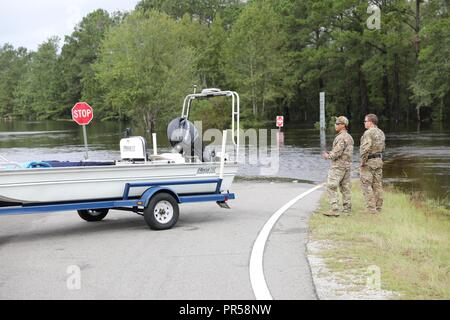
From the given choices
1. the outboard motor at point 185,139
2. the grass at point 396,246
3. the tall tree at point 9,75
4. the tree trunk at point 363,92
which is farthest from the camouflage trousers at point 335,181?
the tall tree at point 9,75

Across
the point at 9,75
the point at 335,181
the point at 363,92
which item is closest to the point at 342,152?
the point at 335,181

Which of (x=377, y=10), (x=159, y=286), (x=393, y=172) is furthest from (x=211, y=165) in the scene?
(x=377, y=10)

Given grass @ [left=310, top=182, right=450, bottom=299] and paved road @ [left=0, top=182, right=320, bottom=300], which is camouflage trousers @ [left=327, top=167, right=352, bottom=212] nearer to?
grass @ [left=310, top=182, right=450, bottom=299]

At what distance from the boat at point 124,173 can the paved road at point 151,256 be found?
702mm

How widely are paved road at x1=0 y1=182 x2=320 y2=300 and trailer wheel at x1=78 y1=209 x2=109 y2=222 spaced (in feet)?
0.47

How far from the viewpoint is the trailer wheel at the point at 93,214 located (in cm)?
1167

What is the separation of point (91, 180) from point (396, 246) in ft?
15.5

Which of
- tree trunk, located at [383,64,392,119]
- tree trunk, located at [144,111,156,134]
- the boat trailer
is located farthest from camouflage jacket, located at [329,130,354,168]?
tree trunk, located at [383,64,392,119]

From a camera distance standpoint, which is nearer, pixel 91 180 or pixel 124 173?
pixel 91 180

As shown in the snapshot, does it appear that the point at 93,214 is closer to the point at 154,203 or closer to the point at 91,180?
the point at 154,203

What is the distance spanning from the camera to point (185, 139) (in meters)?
11.8

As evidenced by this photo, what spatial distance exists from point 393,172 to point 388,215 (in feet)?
42.7

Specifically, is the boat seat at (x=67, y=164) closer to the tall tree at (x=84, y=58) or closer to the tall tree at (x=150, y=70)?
the tall tree at (x=150, y=70)
